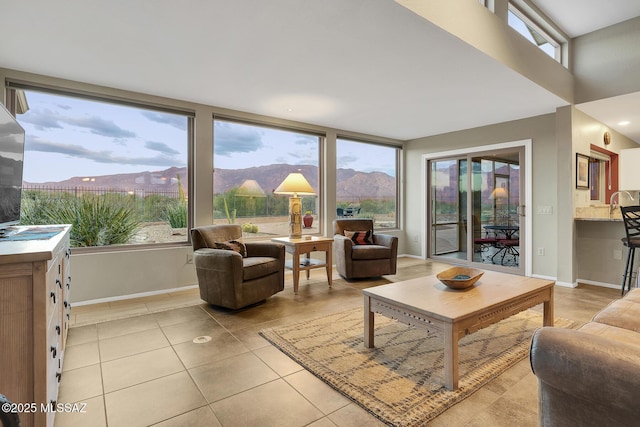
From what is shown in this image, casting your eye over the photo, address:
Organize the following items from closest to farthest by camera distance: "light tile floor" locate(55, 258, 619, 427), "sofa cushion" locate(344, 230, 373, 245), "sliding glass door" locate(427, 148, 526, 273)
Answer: "light tile floor" locate(55, 258, 619, 427) < "sofa cushion" locate(344, 230, 373, 245) < "sliding glass door" locate(427, 148, 526, 273)

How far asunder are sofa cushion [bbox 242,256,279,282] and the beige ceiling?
1880 mm

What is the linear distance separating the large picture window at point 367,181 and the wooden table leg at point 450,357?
156 inches

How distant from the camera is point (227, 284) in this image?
3098mm

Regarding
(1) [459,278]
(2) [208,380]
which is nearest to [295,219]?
(1) [459,278]

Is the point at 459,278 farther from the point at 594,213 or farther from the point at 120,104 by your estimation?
the point at 120,104

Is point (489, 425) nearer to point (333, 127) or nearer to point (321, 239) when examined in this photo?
point (321, 239)

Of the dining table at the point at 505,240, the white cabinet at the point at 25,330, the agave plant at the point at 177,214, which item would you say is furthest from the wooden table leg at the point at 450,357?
the dining table at the point at 505,240

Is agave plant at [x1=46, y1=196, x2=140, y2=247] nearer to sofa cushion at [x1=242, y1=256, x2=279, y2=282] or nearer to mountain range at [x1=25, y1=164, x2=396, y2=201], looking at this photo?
mountain range at [x1=25, y1=164, x2=396, y2=201]

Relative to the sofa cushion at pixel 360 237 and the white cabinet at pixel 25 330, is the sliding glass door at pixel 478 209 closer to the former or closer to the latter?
the sofa cushion at pixel 360 237

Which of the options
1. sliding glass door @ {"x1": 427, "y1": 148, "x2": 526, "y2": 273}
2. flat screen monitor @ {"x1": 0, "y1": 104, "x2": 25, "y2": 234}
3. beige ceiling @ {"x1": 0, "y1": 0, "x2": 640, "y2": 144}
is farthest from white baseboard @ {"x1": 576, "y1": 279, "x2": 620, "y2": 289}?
flat screen monitor @ {"x1": 0, "y1": 104, "x2": 25, "y2": 234}

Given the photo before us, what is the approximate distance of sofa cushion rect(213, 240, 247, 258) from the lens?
347cm

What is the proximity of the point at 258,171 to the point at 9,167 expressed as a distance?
10.1ft

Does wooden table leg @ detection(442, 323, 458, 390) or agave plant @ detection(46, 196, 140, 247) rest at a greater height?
agave plant @ detection(46, 196, 140, 247)

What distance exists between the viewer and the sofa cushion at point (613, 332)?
4.90ft
